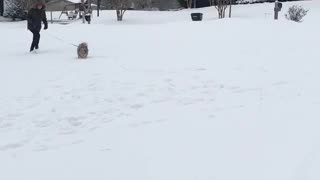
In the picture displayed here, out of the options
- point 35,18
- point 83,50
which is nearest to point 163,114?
point 83,50

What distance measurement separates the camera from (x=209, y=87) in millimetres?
8773

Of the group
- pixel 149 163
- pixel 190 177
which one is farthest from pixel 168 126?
pixel 190 177

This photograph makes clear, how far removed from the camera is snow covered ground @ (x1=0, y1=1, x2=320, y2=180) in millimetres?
4953

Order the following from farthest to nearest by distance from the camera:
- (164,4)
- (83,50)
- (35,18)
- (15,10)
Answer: (164,4), (15,10), (35,18), (83,50)

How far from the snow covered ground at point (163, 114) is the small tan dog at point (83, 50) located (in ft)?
0.74

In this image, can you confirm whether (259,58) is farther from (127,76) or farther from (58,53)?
(58,53)

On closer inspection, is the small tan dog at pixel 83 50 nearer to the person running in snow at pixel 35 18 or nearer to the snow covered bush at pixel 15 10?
the person running in snow at pixel 35 18

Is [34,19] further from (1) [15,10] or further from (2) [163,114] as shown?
(1) [15,10]

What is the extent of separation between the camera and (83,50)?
13.0 meters

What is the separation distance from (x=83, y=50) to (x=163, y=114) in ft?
21.2

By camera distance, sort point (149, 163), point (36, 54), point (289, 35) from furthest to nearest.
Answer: point (289, 35), point (36, 54), point (149, 163)

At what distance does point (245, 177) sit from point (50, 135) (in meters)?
2.47

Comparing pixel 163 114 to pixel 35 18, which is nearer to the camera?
pixel 163 114

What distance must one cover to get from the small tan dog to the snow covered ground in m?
0.23
